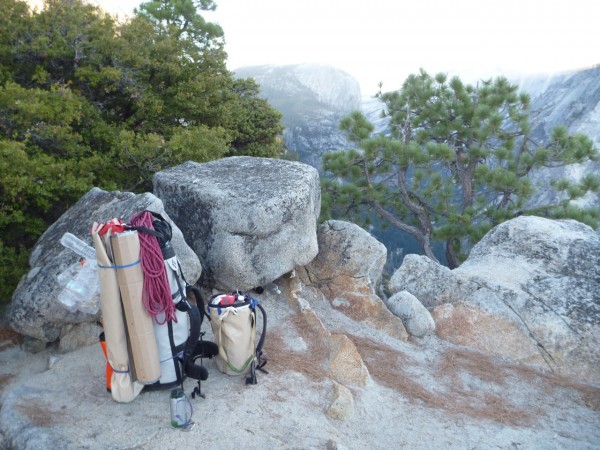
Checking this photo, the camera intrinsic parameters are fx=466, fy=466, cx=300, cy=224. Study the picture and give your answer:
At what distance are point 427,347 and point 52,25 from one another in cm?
991

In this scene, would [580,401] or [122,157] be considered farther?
[122,157]

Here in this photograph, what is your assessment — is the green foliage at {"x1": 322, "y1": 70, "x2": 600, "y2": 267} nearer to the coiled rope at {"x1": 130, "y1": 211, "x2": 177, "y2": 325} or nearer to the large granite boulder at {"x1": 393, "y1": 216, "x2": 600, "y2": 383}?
the large granite boulder at {"x1": 393, "y1": 216, "x2": 600, "y2": 383}

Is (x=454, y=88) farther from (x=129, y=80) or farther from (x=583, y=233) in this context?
(x=129, y=80)

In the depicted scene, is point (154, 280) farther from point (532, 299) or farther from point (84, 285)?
point (532, 299)

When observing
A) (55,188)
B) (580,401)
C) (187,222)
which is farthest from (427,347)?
(55,188)

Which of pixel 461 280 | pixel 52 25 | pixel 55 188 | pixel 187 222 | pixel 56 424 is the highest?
pixel 52 25

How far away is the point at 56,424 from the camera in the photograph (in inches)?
174

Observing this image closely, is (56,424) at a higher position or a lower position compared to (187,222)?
lower

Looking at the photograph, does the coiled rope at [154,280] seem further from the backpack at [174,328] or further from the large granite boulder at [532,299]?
the large granite boulder at [532,299]

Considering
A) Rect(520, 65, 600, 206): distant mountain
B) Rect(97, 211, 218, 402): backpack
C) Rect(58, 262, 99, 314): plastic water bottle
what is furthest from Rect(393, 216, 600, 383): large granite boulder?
Rect(520, 65, 600, 206): distant mountain

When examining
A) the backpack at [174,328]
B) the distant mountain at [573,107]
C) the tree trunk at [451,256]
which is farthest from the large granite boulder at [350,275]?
the distant mountain at [573,107]

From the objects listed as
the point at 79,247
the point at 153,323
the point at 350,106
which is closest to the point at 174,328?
the point at 153,323

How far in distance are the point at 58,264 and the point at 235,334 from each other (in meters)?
2.91

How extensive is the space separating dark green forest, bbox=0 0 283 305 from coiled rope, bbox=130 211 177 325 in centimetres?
383
